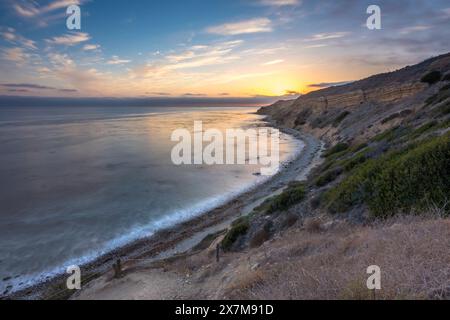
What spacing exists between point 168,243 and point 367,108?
4092cm

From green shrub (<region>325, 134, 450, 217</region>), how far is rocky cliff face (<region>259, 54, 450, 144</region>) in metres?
20.1

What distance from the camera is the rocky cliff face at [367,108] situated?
99.8ft

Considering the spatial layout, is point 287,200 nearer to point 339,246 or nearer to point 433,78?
point 339,246

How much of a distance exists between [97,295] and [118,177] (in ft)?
63.0

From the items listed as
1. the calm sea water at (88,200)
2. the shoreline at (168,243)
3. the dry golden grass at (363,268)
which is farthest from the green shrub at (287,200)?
the calm sea water at (88,200)

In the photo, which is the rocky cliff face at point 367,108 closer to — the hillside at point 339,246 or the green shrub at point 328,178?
the green shrub at point 328,178

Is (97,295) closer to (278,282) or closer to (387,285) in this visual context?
(278,282)

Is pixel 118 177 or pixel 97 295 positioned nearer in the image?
pixel 97 295

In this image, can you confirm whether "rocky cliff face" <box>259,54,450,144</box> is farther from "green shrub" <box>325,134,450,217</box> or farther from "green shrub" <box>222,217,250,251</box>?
"green shrub" <box>222,217,250,251</box>

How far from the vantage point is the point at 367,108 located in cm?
4391

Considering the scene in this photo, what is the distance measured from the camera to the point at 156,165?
106 ft

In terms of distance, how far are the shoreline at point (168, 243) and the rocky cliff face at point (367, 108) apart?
635 inches
